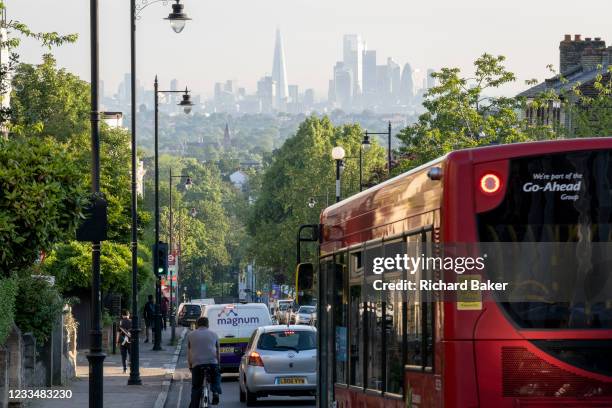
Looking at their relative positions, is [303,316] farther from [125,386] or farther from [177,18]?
[177,18]

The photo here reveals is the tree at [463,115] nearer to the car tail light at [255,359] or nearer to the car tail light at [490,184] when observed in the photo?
the car tail light at [255,359]

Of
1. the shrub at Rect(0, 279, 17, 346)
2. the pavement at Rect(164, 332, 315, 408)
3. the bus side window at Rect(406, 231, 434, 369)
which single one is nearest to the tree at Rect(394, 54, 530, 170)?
the pavement at Rect(164, 332, 315, 408)

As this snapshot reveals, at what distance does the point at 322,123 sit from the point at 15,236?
99.4 meters

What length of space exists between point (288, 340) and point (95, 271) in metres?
10.2

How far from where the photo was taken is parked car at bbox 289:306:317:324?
206 feet

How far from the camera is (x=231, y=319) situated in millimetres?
38812

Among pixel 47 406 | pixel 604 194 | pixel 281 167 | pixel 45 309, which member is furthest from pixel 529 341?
pixel 281 167

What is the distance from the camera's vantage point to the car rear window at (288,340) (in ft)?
95.6

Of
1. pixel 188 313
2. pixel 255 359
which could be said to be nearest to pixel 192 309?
pixel 188 313

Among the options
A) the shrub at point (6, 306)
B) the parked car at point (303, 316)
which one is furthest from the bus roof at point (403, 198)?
the parked car at point (303, 316)

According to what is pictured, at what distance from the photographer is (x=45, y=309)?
30750mm

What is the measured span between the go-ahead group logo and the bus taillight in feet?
92.5

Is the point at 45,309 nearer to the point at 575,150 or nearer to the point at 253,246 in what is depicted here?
the point at 575,150

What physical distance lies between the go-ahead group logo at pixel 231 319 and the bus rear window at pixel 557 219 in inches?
1111
